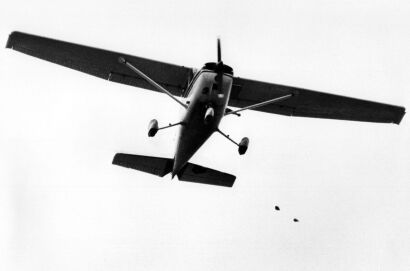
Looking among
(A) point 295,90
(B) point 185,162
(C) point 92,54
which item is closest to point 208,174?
(B) point 185,162

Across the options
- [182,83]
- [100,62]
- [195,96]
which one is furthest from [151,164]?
[100,62]

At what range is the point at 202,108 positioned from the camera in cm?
1758

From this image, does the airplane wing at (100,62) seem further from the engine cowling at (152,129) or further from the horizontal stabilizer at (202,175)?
the engine cowling at (152,129)

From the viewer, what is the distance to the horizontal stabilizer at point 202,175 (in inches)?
775

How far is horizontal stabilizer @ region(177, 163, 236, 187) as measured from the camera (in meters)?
19.7

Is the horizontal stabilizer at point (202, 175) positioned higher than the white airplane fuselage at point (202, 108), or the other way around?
the white airplane fuselage at point (202, 108)

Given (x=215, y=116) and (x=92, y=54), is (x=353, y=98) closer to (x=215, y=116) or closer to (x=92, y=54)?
(x=215, y=116)

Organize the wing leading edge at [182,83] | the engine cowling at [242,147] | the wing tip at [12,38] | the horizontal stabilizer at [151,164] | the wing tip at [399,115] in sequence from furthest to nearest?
1. the wing tip at [399,115]
2. the horizontal stabilizer at [151,164]
3. the wing leading edge at [182,83]
4. the wing tip at [12,38]
5. the engine cowling at [242,147]

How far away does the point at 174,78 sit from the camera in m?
20.1

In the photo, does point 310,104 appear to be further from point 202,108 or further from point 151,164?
point 151,164

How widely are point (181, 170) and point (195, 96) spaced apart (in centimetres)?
314

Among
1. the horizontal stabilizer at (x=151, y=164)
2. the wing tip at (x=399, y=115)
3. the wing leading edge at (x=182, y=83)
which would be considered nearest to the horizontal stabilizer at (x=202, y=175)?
the horizontal stabilizer at (x=151, y=164)

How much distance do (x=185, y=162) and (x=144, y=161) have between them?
1550 mm

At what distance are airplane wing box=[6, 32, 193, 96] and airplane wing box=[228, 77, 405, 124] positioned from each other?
6.55 feet
